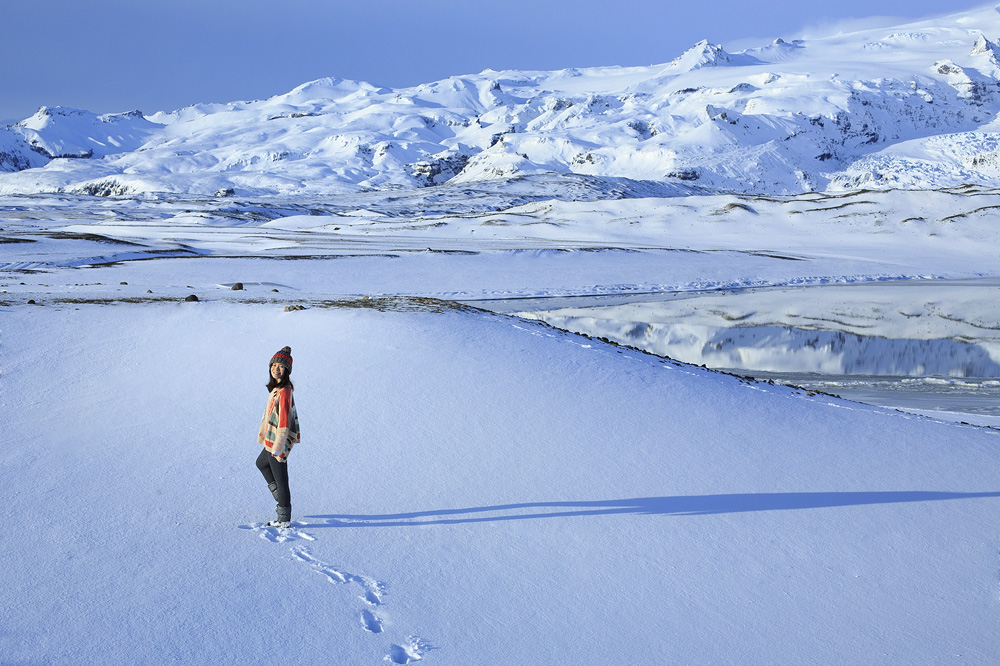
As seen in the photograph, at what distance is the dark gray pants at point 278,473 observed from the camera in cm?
580

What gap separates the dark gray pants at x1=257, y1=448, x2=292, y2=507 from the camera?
228 inches

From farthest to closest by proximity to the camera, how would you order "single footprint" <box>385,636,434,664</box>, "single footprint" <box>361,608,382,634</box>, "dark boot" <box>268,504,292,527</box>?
"dark boot" <box>268,504,292,527</box> < "single footprint" <box>361,608,382,634</box> < "single footprint" <box>385,636,434,664</box>

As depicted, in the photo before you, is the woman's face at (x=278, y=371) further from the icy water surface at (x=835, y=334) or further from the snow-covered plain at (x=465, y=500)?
the icy water surface at (x=835, y=334)

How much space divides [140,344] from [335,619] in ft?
25.0

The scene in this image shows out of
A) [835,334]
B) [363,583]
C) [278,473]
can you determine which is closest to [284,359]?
[278,473]

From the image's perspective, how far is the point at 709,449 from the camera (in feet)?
26.3

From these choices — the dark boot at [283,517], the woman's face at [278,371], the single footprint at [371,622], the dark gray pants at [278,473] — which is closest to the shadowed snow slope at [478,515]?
the single footprint at [371,622]

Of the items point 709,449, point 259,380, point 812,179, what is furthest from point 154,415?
point 812,179

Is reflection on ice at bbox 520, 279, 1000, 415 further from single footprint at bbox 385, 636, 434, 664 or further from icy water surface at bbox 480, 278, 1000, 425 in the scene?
single footprint at bbox 385, 636, 434, 664

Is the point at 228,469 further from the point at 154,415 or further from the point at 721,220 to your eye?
the point at 721,220

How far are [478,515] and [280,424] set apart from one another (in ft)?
5.82

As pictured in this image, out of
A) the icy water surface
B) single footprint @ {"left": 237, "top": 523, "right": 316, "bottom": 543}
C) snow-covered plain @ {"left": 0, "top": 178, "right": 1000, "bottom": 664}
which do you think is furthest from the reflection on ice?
single footprint @ {"left": 237, "top": 523, "right": 316, "bottom": 543}

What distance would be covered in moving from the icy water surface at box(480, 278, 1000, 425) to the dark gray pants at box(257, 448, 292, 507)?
1007 centimetres

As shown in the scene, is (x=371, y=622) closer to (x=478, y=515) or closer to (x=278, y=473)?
(x=278, y=473)
